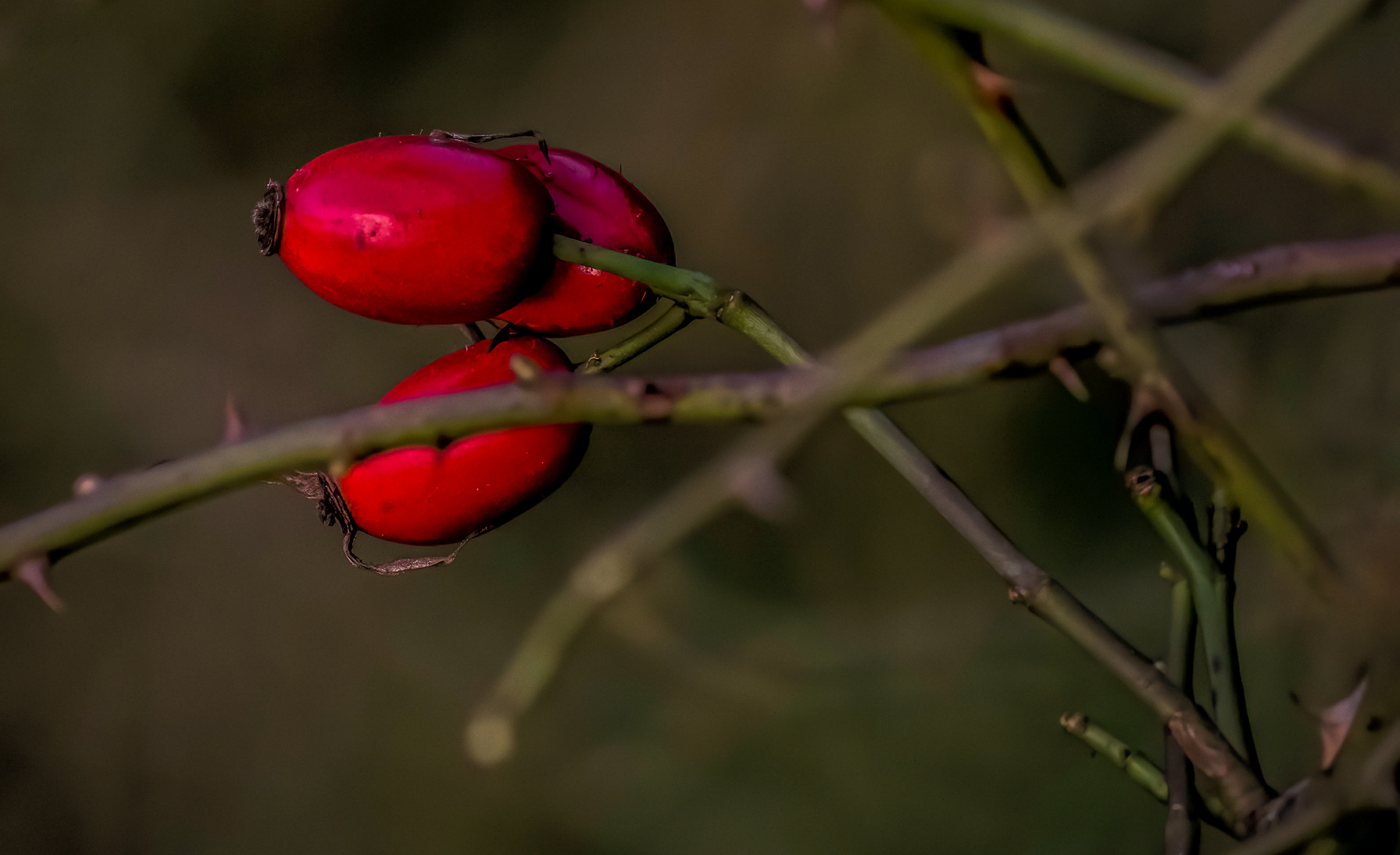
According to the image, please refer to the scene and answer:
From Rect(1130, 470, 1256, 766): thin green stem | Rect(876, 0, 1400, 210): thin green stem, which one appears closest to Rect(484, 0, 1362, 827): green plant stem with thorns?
Rect(876, 0, 1400, 210): thin green stem

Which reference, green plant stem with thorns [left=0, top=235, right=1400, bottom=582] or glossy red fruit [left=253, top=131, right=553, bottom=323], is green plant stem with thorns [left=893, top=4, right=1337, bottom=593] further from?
glossy red fruit [left=253, top=131, right=553, bottom=323]

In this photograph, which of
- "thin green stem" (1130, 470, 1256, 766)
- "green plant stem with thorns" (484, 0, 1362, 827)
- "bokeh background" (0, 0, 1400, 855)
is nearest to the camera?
"green plant stem with thorns" (484, 0, 1362, 827)

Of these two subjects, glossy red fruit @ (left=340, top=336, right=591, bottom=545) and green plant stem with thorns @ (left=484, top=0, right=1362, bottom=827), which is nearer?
green plant stem with thorns @ (left=484, top=0, right=1362, bottom=827)

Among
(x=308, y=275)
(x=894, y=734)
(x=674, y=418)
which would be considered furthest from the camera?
(x=894, y=734)

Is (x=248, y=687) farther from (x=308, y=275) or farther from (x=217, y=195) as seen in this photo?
(x=308, y=275)

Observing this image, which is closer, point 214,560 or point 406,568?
point 406,568

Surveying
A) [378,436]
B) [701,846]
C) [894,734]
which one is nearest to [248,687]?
[701,846]

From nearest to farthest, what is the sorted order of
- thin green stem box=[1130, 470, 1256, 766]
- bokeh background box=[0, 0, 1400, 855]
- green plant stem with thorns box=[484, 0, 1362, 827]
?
1. green plant stem with thorns box=[484, 0, 1362, 827]
2. thin green stem box=[1130, 470, 1256, 766]
3. bokeh background box=[0, 0, 1400, 855]

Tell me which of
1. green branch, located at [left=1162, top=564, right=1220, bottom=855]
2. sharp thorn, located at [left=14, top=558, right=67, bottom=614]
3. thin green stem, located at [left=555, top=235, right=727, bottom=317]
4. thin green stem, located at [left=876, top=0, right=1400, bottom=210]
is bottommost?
sharp thorn, located at [left=14, top=558, right=67, bottom=614]
